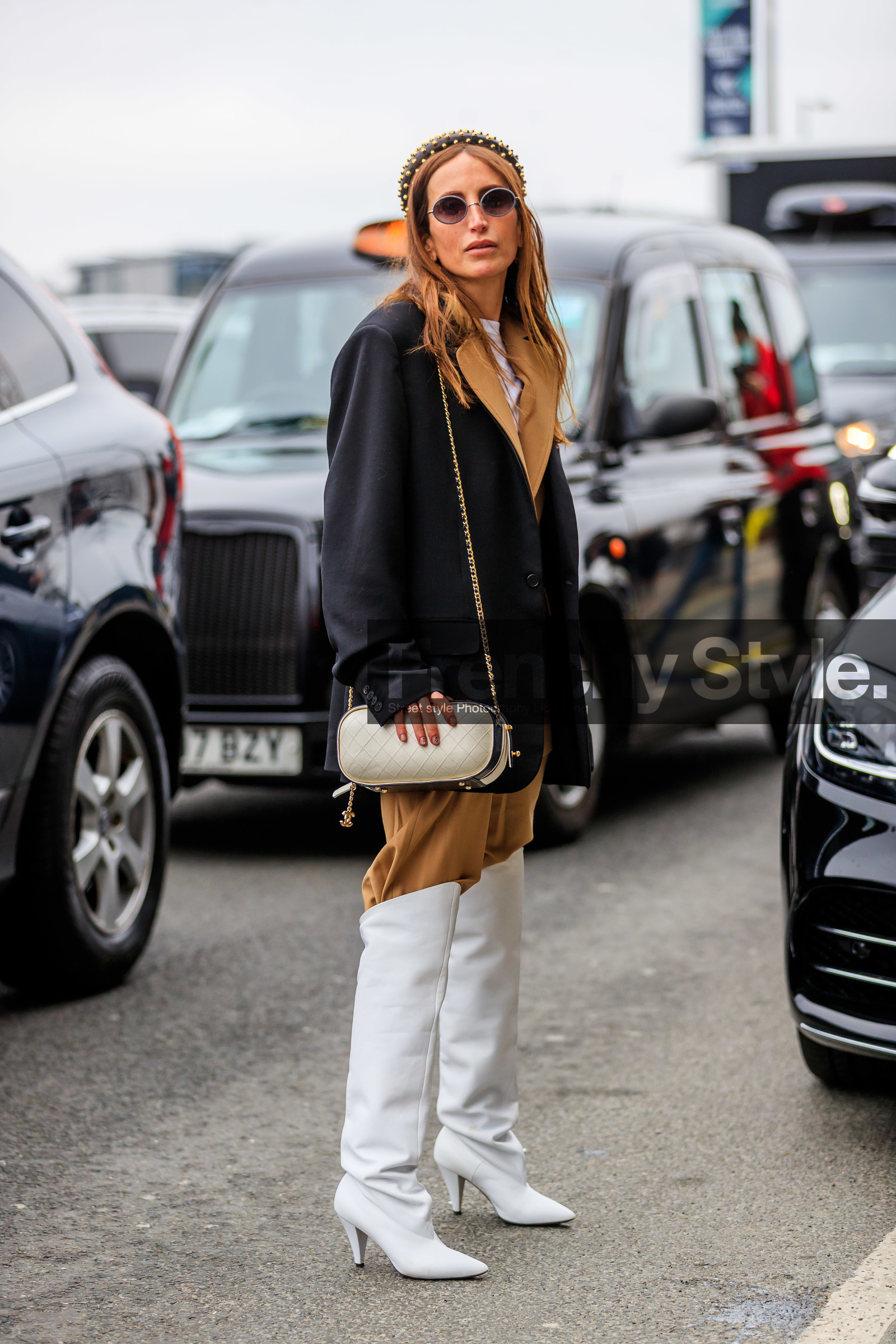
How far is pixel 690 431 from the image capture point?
21.0 feet

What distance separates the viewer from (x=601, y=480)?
6324mm

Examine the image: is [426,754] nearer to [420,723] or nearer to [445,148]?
[420,723]

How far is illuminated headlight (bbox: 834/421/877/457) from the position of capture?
1048 cm

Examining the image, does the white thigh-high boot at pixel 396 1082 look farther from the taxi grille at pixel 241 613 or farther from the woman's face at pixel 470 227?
the taxi grille at pixel 241 613

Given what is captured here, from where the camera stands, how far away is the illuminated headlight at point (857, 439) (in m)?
10.5

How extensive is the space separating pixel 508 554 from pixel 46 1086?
1.78m

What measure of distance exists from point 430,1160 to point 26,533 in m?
1.66

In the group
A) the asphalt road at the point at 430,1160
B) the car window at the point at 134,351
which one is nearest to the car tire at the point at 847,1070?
the asphalt road at the point at 430,1160

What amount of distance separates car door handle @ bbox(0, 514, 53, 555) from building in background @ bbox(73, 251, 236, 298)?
3830cm

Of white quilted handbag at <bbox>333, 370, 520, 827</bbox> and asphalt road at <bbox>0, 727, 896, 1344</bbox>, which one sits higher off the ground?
white quilted handbag at <bbox>333, 370, 520, 827</bbox>

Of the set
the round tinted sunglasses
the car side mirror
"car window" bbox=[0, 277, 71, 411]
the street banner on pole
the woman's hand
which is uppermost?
the street banner on pole

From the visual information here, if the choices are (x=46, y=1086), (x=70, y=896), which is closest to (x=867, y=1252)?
(x=46, y=1086)

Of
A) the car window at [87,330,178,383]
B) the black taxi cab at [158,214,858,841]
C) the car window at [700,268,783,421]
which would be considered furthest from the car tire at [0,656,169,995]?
the car window at [87,330,178,383]

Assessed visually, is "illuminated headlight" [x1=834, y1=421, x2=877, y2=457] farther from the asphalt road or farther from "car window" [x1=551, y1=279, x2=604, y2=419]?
the asphalt road
